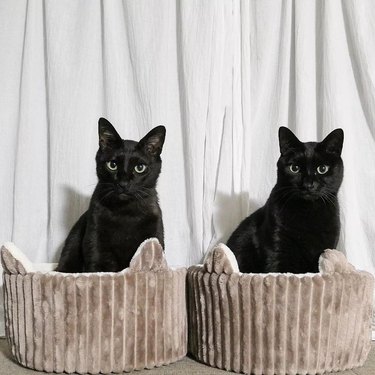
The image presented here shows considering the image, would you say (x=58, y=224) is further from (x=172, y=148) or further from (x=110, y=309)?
(x=110, y=309)

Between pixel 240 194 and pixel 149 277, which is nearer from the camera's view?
pixel 149 277

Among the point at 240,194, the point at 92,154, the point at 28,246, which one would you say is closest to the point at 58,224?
the point at 28,246

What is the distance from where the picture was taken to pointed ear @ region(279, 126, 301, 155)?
4.76 ft

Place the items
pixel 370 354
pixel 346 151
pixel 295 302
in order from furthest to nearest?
1. pixel 346 151
2. pixel 370 354
3. pixel 295 302

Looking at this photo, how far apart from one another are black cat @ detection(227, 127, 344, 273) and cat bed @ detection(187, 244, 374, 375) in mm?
146

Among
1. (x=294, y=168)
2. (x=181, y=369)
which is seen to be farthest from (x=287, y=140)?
(x=181, y=369)

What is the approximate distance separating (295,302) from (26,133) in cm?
112

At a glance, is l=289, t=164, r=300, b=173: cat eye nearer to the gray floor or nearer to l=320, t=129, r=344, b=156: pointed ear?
l=320, t=129, r=344, b=156: pointed ear

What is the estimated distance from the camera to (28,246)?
1.85m

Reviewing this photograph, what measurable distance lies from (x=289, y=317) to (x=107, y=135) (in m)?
0.68

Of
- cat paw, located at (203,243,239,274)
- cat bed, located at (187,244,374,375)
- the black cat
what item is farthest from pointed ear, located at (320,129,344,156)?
cat paw, located at (203,243,239,274)

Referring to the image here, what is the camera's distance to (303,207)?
1.45m

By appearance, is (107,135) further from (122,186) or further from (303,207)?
(303,207)

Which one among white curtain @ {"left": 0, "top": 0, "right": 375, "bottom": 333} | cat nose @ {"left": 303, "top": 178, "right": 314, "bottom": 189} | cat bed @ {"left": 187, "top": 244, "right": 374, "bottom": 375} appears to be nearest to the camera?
cat bed @ {"left": 187, "top": 244, "right": 374, "bottom": 375}
